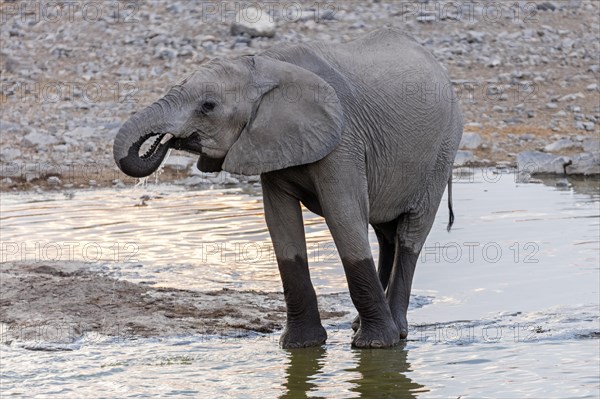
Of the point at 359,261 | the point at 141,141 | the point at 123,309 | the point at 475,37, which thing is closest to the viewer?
the point at 141,141

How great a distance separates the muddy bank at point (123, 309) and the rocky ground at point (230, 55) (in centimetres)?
716

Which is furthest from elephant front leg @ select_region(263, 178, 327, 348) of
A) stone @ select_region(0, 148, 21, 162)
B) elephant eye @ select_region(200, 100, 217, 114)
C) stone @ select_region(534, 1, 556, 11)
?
stone @ select_region(534, 1, 556, 11)

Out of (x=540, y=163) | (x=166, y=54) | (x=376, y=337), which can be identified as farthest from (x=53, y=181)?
(x=376, y=337)

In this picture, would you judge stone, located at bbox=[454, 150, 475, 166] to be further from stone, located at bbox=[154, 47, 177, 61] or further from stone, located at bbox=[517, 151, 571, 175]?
stone, located at bbox=[154, 47, 177, 61]

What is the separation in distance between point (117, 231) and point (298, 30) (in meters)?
11.1

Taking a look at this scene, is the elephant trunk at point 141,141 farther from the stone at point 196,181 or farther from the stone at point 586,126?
the stone at point 586,126

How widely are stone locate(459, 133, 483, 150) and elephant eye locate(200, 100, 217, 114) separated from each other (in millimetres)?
11661

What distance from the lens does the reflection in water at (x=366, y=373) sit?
6750 mm

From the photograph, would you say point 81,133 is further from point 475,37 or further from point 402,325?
point 402,325

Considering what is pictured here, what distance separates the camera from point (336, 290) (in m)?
9.48

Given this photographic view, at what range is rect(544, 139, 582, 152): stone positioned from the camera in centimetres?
1792

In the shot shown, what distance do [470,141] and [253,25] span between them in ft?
19.2

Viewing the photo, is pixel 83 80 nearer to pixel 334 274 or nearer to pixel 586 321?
pixel 334 274

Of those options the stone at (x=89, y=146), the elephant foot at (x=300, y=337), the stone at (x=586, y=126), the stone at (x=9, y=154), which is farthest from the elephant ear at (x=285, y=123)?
the stone at (x=586, y=126)
